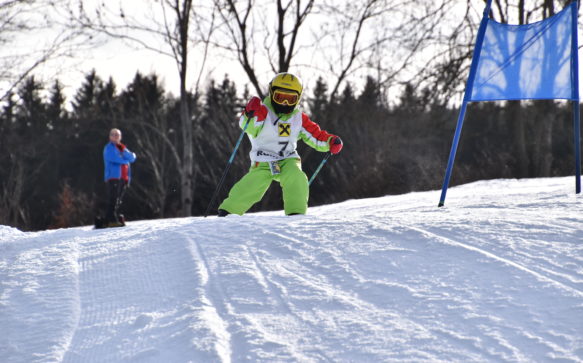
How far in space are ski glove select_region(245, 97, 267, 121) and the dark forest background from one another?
13.5 feet

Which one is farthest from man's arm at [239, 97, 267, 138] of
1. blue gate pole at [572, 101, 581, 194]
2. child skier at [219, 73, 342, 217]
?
blue gate pole at [572, 101, 581, 194]

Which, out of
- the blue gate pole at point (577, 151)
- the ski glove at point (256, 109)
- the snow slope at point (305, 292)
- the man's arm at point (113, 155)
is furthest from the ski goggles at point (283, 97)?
the man's arm at point (113, 155)

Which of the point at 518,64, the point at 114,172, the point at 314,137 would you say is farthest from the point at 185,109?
the point at 518,64

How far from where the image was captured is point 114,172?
768 centimetres

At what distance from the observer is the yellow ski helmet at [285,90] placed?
4.85 meters

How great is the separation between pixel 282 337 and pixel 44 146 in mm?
28923

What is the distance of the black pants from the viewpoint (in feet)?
25.0

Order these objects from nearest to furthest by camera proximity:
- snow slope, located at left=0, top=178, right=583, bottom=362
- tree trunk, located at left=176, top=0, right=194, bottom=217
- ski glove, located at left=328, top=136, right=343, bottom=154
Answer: snow slope, located at left=0, top=178, right=583, bottom=362 < ski glove, located at left=328, top=136, right=343, bottom=154 < tree trunk, located at left=176, top=0, right=194, bottom=217

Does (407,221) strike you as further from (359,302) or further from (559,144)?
(559,144)

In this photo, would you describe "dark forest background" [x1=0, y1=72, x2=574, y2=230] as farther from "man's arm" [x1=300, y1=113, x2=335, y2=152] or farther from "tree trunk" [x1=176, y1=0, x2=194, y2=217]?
"man's arm" [x1=300, y1=113, x2=335, y2=152]

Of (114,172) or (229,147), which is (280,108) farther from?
(229,147)

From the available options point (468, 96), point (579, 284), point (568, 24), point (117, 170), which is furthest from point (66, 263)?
point (117, 170)

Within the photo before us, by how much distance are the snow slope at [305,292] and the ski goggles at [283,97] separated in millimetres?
1659

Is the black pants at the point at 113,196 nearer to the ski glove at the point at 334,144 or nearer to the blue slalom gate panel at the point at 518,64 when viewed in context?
the ski glove at the point at 334,144
